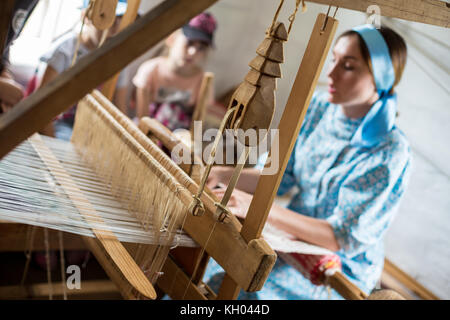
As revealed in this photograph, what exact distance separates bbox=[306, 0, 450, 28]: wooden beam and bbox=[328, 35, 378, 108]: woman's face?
0.57 m

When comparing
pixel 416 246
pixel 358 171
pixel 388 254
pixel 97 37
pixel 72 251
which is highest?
pixel 97 37

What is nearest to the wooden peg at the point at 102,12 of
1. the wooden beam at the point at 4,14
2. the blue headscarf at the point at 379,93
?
the wooden beam at the point at 4,14

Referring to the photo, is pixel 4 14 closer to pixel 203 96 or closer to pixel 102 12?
pixel 102 12

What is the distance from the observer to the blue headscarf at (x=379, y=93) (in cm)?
170

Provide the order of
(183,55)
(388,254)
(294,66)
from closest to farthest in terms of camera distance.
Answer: (294,66), (388,254), (183,55)

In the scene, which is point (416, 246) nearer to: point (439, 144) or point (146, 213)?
point (439, 144)

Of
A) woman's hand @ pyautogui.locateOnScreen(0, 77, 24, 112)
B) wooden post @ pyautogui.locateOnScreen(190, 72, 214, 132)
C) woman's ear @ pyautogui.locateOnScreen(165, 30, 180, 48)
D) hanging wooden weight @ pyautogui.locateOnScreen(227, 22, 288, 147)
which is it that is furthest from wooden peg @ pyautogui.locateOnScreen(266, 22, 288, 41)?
woman's ear @ pyautogui.locateOnScreen(165, 30, 180, 48)

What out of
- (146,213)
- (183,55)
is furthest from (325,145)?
(183,55)

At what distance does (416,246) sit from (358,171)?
62cm

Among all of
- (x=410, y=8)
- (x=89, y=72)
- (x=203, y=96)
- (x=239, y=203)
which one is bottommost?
(x=239, y=203)

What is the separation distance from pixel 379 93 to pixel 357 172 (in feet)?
1.09

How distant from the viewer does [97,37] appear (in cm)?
226

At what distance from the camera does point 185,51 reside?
120 inches

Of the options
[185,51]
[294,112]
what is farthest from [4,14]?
[185,51]
